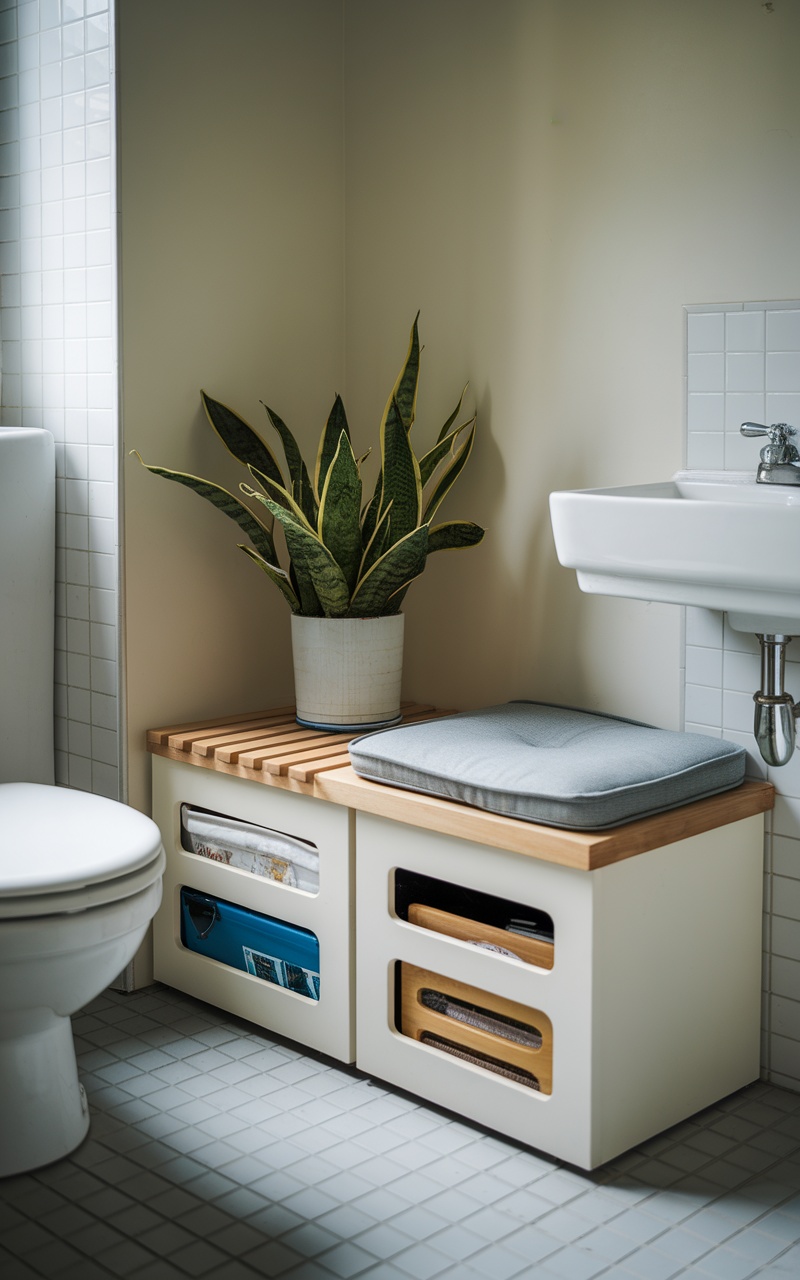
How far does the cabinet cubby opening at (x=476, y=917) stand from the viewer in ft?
5.65

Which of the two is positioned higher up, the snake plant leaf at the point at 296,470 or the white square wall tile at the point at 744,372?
the white square wall tile at the point at 744,372

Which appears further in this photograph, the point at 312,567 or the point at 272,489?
the point at 272,489

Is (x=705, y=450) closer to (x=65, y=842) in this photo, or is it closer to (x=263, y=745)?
(x=263, y=745)

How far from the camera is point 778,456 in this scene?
180cm

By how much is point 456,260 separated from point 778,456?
0.80 metres

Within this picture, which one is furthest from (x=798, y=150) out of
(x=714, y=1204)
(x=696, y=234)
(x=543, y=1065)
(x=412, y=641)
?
(x=714, y=1204)

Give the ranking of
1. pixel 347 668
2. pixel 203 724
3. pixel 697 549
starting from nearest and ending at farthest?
pixel 697 549
pixel 347 668
pixel 203 724

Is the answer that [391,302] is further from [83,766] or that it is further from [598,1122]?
[598,1122]

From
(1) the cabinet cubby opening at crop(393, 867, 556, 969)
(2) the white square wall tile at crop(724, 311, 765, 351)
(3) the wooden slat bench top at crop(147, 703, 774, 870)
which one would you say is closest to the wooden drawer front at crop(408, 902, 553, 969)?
(1) the cabinet cubby opening at crop(393, 867, 556, 969)

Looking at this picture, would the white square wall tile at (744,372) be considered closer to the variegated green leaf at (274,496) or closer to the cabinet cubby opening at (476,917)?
the variegated green leaf at (274,496)

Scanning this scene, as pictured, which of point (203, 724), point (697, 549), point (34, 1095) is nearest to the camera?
point (697, 549)

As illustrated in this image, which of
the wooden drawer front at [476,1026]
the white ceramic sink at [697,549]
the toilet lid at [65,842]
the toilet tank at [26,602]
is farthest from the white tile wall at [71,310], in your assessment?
the white ceramic sink at [697,549]

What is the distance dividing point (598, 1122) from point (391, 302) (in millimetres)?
1521

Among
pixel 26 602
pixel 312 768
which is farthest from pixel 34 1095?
pixel 26 602
